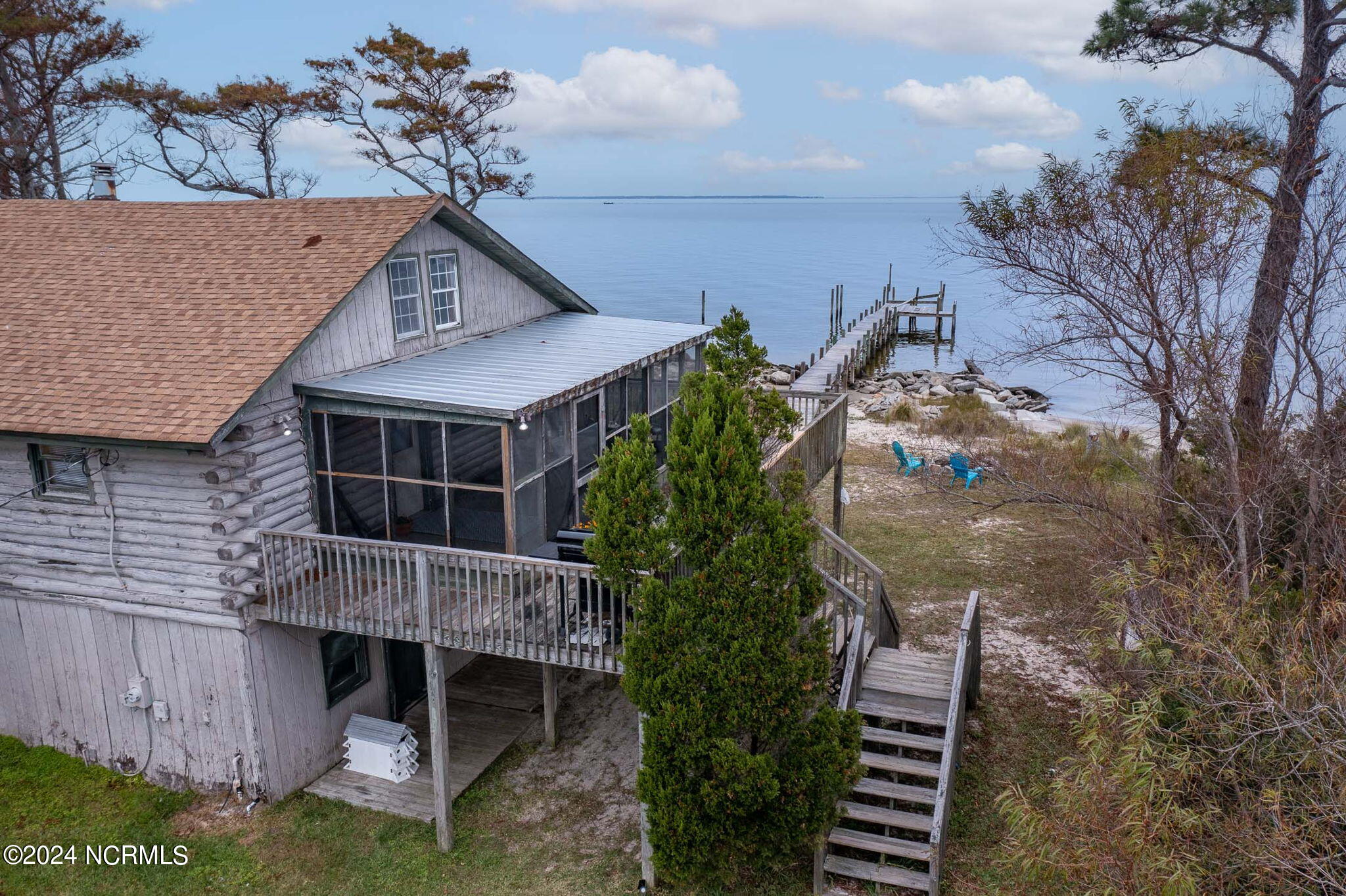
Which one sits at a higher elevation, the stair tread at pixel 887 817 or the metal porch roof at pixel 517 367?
the metal porch roof at pixel 517 367

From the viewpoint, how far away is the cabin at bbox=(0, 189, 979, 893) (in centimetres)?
1099

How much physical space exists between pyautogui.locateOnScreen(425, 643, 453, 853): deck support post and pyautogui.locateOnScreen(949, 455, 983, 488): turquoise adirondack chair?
605 inches

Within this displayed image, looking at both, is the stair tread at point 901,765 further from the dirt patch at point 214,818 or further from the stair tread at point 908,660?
the dirt patch at point 214,818

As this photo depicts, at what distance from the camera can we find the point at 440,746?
439 inches

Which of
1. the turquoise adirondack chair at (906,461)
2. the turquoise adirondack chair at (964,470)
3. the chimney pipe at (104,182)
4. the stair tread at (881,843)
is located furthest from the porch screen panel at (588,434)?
the turquoise adirondack chair at (906,461)

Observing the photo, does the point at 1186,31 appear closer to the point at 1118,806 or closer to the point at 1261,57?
the point at 1261,57

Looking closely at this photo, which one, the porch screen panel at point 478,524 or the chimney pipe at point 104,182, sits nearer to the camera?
the porch screen panel at point 478,524

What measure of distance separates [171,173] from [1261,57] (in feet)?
116

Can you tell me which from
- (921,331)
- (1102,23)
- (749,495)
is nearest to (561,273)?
(921,331)

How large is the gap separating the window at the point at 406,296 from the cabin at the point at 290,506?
0.11 ft

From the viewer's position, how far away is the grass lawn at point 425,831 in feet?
34.4

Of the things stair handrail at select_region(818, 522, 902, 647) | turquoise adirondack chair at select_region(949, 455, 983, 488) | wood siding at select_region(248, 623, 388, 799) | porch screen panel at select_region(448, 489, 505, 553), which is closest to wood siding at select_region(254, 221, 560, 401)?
porch screen panel at select_region(448, 489, 505, 553)

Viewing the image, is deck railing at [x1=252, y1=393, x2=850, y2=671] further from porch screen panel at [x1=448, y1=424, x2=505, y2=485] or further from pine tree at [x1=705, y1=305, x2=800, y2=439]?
porch screen panel at [x1=448, y1=424, x2=505, y2=485]

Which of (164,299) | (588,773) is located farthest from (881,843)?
(164,299)
